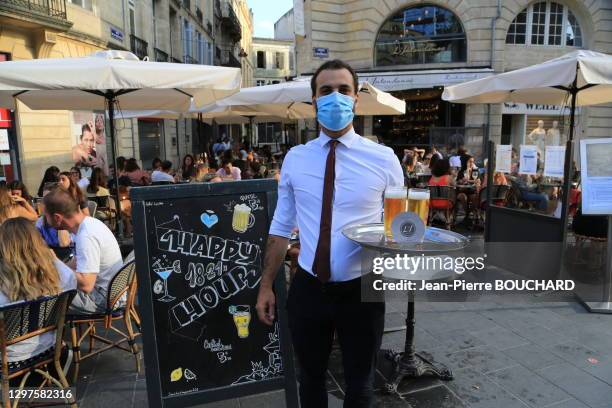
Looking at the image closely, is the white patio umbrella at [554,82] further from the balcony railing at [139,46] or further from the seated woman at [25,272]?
the balcony railing at [139,46]

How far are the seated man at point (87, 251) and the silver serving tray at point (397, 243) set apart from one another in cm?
214

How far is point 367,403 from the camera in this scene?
76.9 inches

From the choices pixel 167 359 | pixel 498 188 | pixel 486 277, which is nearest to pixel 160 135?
pixel 498 188

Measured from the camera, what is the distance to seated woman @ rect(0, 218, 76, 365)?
2594 millimetres

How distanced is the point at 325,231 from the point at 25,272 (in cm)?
198

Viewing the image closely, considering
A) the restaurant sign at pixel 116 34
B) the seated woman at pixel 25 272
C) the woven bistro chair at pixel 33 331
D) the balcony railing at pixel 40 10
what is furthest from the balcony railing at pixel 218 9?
the woven bistro chair at pixel 33 331

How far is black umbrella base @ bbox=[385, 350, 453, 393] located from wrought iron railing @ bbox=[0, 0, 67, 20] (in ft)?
34.4

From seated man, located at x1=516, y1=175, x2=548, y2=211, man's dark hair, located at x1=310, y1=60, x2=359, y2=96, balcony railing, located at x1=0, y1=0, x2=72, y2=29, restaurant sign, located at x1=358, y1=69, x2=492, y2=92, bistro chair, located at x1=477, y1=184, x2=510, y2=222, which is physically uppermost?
balcony railing, located at x1=0, y1=0, x2=72, y2=29

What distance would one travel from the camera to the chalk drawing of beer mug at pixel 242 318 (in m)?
2.47

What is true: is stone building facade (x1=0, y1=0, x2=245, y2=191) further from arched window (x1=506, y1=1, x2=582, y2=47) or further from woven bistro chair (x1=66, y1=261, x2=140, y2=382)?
arched window (x1=506, y1=1, x2=582, y2=47)

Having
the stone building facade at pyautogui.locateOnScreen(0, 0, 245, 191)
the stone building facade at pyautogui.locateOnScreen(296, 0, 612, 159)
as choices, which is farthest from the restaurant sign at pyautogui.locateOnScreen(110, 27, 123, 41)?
the stone building facade at pyautogui.locateOnScreen(296, 0, 612, 159)

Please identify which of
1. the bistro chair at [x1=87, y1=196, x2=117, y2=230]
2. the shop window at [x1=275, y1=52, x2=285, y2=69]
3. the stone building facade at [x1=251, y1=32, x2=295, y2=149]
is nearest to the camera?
the bistro chair at [x1=87, y1=196, x2=117, y2=230]

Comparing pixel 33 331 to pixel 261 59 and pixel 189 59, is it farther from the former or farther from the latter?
pixel 261 59

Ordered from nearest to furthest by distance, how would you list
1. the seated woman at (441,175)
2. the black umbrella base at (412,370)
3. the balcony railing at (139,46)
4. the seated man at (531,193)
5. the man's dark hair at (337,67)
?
the man's dark hair at (337,67) < the black umbrella base at (412,370) < the seated man at (531,193) < the seated woman at (441,175) < the balcony railing at (139,46)
